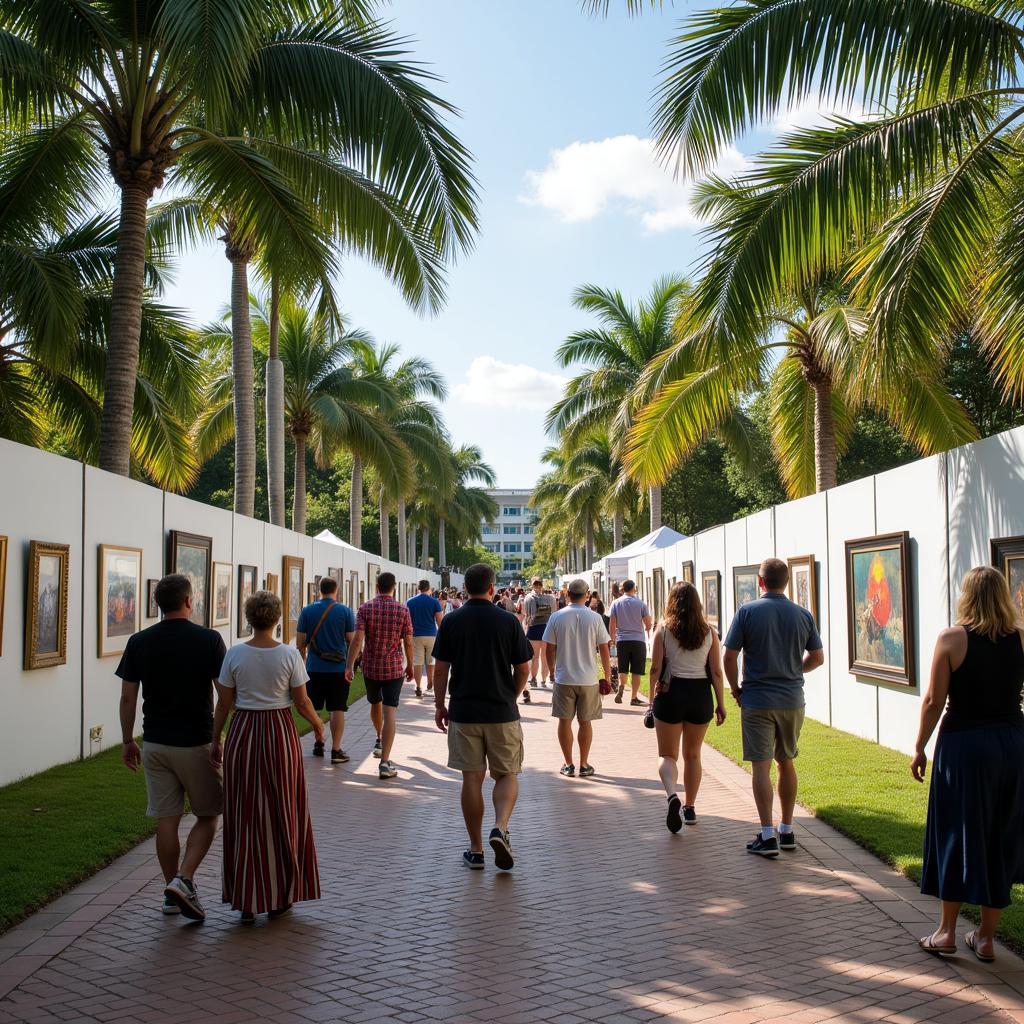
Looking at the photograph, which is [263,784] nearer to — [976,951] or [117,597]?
[976,951]

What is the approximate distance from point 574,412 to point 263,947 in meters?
30.7

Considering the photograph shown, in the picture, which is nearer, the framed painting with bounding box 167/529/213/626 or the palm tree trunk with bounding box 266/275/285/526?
the framed painting with bounding box 167/529/213/626

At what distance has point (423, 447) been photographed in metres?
45.2

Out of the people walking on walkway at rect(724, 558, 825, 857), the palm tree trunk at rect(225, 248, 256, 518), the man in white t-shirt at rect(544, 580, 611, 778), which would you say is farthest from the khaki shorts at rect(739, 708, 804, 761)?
the palm tree trunk at rect(225, 248, 256, 518)

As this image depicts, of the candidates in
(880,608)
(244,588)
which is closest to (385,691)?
(880,608)

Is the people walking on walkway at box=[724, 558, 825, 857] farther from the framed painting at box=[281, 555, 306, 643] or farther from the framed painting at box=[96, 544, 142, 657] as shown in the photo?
the framed painting at box=[281, 555, 306, 643]

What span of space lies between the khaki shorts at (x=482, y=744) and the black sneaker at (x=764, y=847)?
1.75m

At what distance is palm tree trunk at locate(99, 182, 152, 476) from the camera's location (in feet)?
41.4

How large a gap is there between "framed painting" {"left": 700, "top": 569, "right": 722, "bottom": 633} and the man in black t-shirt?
1249 centimetres

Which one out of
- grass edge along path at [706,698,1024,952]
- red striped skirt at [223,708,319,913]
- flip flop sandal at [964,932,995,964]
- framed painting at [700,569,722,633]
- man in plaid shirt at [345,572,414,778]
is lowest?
flip flop sandal at [964,932,995,964]

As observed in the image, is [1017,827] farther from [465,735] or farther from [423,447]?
[423,447]

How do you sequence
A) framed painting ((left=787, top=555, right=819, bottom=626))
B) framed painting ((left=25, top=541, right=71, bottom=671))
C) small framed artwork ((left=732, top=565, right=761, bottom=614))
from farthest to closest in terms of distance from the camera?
1. small framed artwork ((left=732, top=565, right=761, bottom=614))
2. framed painting ((left=787, top=555, right=819, bottom=626))
3. framed painting ((left=25, top=541, right=71, bottom=671))

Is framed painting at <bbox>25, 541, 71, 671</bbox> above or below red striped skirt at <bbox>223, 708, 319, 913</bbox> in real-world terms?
above

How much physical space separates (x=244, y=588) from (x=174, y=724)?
1183cm
